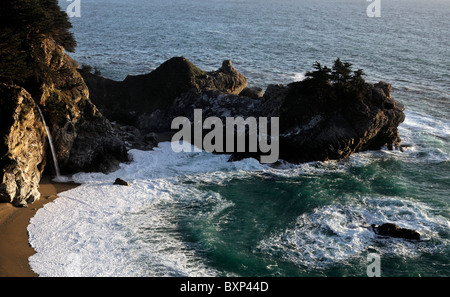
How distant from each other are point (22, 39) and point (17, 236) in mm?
14788

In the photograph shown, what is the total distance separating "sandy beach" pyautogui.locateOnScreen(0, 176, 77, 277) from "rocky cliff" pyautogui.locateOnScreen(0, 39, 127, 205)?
71cm

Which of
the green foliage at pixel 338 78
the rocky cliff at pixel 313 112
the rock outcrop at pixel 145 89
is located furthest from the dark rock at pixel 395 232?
the rock outcrop at pixel 145 89

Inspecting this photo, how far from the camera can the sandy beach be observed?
23.9m

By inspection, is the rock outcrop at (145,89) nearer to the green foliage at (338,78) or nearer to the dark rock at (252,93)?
the dark rock at (252,93)

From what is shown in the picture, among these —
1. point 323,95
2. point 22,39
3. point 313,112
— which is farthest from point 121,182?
point 323,95

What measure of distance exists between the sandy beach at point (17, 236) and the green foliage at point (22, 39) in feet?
26.9

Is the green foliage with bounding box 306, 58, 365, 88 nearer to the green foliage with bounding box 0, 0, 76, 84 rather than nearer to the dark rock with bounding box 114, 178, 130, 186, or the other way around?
the dark rock with bounding box 114, 178, 130, 186

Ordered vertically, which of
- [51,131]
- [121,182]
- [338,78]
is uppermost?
[338,78]

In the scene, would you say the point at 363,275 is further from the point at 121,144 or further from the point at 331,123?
the point at 121,144

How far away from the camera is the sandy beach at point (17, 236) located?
23.9 metres

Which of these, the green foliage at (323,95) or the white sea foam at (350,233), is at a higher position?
the green foliage at (323,95)

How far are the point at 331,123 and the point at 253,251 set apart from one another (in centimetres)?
1661

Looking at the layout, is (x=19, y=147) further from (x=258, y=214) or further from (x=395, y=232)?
(x=395, y=232)

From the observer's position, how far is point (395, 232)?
28.5 m
